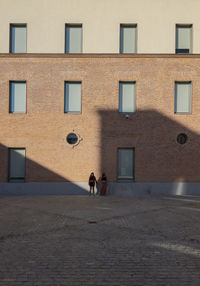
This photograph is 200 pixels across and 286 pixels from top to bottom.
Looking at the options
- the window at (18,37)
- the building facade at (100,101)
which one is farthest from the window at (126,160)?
the window at (18,37)

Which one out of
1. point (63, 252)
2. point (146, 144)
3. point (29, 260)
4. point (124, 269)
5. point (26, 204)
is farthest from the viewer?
point (146, 144)

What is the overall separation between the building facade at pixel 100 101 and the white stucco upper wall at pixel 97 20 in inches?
2.6

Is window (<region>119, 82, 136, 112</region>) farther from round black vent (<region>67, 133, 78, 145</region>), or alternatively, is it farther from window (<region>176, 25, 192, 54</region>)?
window (<region>176, 25, 192, 54</region>)

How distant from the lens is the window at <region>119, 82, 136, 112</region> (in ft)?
50.6

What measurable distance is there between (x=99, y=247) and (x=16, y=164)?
11.0 meters

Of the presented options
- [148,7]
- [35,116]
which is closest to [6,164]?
[35,116]

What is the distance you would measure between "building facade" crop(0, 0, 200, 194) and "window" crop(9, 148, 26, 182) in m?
0.07

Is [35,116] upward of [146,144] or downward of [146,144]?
upward

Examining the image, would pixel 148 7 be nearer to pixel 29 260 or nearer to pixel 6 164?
pixel 6 164

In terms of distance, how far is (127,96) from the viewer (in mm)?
15477

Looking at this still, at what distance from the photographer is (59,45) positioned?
15281 millimetres

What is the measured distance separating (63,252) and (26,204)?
6.77m

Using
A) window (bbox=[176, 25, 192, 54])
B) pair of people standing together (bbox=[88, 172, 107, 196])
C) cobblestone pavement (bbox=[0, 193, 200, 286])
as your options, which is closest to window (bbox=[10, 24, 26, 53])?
pair of people standing together (bbox=[88, 172, 107, 196])

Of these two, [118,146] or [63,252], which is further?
[118,146]
